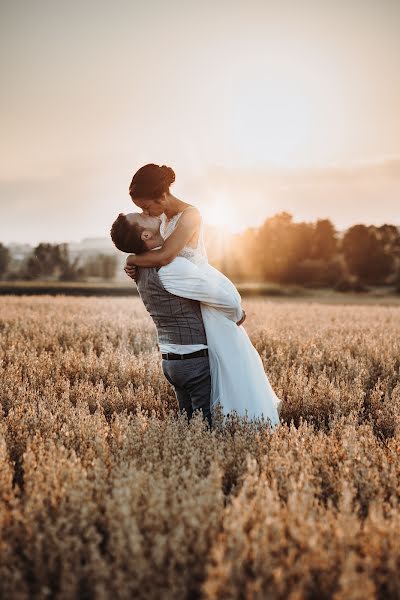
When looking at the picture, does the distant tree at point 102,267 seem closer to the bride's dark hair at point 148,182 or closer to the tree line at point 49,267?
the tree line at point 49,267

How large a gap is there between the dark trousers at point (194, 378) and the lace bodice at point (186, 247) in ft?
2.54

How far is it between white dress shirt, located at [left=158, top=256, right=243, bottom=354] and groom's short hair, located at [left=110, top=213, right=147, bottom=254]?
Answer: 269 millimetres

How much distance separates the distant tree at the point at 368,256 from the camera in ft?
175

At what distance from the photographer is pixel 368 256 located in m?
54.0

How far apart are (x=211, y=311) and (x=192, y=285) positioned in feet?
1.24

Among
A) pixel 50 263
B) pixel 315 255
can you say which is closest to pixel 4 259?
pixel 50 263

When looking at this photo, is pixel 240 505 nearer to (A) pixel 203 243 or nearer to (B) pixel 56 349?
(A) pixel 203 243

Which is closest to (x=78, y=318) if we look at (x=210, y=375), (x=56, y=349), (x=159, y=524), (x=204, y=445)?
(x=56, y=349)

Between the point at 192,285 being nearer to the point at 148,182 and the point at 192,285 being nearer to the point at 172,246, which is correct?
the point at 172,246

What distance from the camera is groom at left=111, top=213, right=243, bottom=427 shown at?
3377 mm

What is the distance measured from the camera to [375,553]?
2066mm

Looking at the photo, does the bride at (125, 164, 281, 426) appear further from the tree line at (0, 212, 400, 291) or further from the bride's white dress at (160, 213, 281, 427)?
the tree line at (0, 212, 400, 291)

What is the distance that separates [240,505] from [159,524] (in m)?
0.40

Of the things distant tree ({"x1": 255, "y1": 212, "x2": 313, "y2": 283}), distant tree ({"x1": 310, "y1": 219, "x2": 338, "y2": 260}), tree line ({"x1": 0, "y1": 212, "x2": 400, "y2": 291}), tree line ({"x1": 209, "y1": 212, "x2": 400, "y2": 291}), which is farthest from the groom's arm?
distant tree ({"x1": 310, "y1": 219, "x2": 338, "y2": 260})
